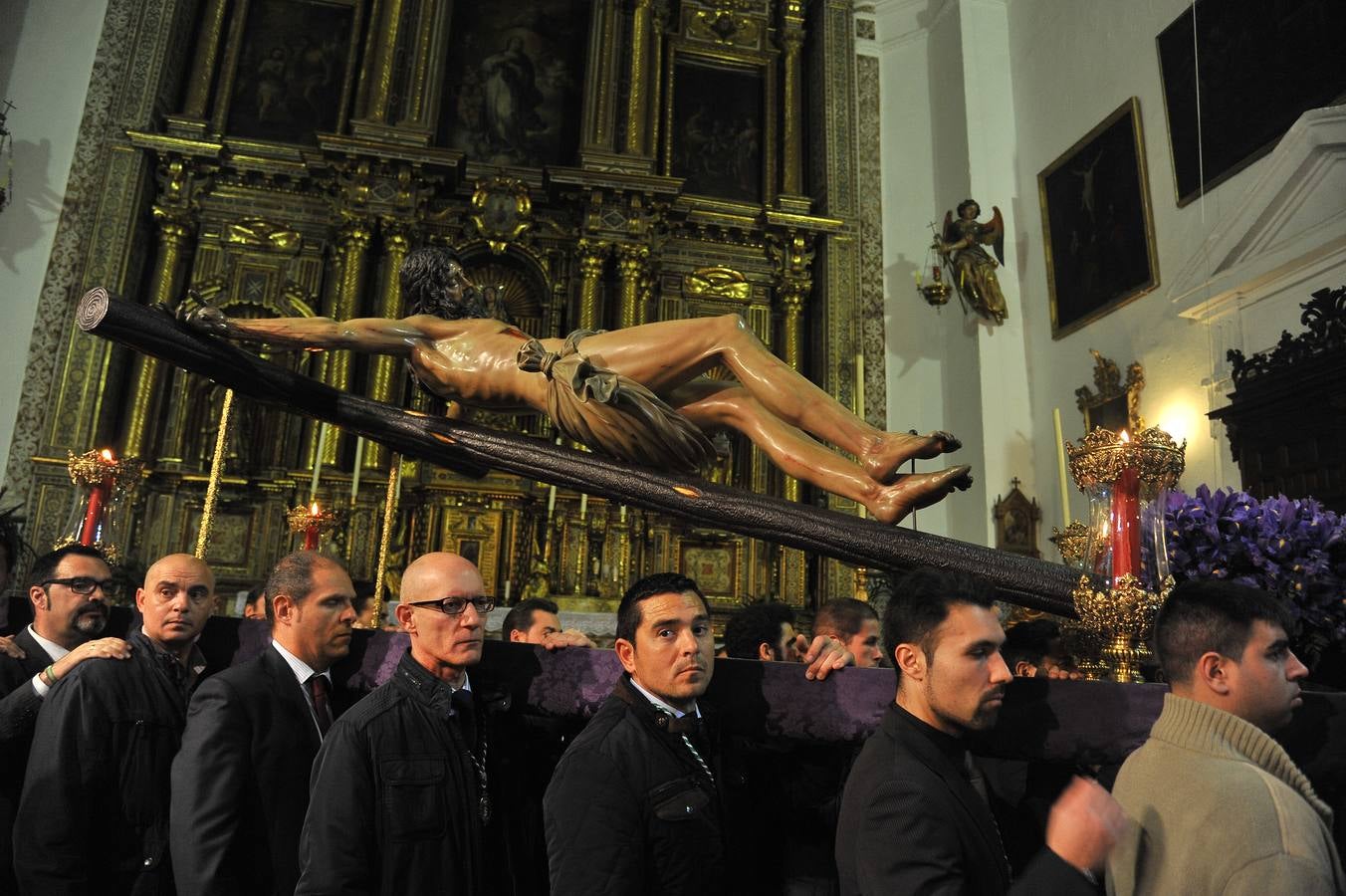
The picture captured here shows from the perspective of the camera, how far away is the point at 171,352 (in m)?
3.27

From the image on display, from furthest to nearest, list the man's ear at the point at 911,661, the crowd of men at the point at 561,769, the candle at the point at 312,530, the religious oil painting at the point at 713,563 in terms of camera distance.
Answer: the religious oil painting at the point at 713,563
the candle at the point at 312,530
the man's ear at the point at 911,661
the crowd of men at the point at 561,769

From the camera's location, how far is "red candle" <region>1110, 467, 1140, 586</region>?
8.35 feet

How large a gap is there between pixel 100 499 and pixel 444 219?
23.3 ft

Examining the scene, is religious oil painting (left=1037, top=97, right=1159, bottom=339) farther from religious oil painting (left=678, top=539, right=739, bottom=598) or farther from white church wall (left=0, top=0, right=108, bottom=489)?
white church wall (left=0, top=0, right=108, bottom=489)

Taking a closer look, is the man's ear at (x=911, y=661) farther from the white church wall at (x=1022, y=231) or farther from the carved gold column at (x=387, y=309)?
the carved gold column at (x=387, y=309)

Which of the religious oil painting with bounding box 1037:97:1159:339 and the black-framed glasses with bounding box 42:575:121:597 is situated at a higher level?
the religious oil painting with bounding box 1037:97:1159:339

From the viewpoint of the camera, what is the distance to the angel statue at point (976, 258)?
10156 millimetres

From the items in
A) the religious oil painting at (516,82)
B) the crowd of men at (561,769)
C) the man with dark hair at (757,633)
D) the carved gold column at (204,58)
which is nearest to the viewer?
the crowd of men at (561,769)

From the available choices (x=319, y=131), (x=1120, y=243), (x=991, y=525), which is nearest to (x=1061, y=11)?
(x=1120, y=243)

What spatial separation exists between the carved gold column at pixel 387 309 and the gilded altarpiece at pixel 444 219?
0.12 ft

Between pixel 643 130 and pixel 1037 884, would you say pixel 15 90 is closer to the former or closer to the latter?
pixel 643 130

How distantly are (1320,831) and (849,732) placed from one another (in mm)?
1074

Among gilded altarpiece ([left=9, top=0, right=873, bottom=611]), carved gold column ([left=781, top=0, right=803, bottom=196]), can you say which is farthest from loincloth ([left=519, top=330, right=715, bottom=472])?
carved gold column ([left=781, top=0, right=803, bottom=196])

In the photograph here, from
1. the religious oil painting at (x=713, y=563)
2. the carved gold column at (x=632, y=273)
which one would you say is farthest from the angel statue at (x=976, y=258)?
the religious oil painting at (x=713, y=563)
